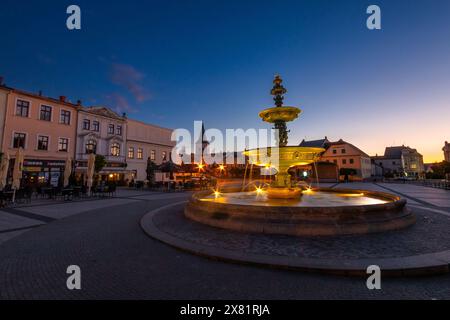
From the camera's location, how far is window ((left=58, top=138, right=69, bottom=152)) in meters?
28.6

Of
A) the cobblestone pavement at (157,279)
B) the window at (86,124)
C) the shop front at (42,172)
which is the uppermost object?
the window at (86,124)

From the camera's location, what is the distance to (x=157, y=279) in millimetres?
3910

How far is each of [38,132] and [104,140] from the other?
855 cm

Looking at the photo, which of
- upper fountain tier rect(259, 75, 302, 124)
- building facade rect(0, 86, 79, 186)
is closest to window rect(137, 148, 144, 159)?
building facade rect(0, 86, 79, 186)

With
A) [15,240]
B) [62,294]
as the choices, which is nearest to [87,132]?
[15,240]

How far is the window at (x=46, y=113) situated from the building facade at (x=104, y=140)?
11.3ft

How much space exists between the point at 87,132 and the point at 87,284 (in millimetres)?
33801

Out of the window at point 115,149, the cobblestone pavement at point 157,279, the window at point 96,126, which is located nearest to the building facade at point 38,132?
the window at point 96,126

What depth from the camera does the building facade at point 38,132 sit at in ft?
79.0

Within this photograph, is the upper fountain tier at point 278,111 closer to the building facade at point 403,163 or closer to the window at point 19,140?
the window at point 19,140

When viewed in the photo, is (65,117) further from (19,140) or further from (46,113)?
(19,140)

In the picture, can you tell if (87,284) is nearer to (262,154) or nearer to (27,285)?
(27,285)

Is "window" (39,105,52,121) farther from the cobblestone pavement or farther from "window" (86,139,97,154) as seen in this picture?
the cobblestone pavement

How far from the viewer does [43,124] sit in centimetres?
2700
